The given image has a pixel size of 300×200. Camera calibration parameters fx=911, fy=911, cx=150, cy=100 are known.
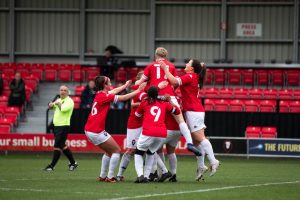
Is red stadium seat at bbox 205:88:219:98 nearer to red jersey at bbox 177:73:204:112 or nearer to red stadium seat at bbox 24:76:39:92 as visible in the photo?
red stadium seat at bbox 24:76:39:92

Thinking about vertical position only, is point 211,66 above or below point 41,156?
above

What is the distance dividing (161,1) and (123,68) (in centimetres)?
425

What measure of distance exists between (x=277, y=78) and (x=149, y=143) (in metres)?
19.7

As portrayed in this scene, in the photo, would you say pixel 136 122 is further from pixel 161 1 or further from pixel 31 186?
pixel 161 1

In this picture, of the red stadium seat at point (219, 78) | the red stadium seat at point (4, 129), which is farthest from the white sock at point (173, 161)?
the red stadium seat at point (219, 78)

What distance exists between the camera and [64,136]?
21.5m

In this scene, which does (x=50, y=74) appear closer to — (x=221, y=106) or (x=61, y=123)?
(x=221, y=106)

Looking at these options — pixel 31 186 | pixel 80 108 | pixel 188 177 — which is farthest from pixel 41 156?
pixel 31 186

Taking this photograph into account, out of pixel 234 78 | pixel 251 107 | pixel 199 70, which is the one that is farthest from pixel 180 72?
pixel 199 70

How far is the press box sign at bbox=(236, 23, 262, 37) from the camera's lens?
38.3m

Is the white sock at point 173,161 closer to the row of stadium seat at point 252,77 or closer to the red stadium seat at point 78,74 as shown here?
the row of stadium seat at point 252,77

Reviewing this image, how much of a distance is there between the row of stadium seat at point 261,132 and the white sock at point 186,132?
39.4ft

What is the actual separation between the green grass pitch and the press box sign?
14.8 m

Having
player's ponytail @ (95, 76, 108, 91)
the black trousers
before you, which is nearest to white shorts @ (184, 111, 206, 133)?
player's ponytail @ (95, 76, 108, 91)
